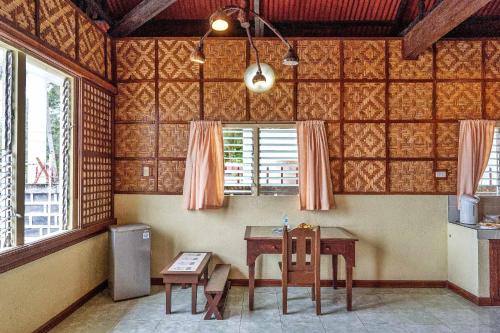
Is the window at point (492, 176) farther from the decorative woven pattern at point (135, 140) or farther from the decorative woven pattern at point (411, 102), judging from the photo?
the decorative woven pattern at point (135, 140)

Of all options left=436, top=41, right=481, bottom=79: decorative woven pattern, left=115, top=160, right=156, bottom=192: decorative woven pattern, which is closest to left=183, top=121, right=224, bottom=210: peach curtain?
left=115, top=160, right=156, bottom=192: decorative woven pattern

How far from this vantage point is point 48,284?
11.4ft

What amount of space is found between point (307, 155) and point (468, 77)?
2.55m

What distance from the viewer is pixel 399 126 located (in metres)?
4.89

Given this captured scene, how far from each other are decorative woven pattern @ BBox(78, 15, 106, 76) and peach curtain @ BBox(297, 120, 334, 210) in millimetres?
2816

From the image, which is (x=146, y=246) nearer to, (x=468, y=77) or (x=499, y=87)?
(x=468, y=77)

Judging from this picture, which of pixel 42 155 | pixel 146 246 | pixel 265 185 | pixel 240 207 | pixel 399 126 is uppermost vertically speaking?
pixel 399 126

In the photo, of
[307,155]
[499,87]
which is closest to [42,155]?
[307,155]

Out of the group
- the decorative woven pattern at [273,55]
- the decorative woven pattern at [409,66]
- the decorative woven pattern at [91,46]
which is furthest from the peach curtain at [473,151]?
the decorative woven pattern at [91,46]

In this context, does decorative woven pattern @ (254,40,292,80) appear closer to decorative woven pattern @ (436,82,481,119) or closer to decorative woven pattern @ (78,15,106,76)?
decorative woven pattern @ (78,15,106,76)

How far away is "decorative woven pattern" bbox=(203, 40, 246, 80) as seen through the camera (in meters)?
4.96

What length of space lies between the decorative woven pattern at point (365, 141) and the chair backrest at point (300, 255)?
5.16ft

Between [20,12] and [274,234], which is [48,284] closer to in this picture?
[274,234]

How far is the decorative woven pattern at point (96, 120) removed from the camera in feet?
13.9
